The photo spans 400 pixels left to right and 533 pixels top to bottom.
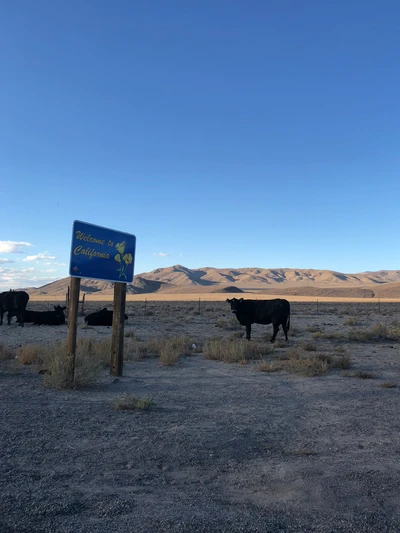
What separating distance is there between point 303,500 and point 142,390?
5.35 m

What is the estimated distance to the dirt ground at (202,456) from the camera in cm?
381

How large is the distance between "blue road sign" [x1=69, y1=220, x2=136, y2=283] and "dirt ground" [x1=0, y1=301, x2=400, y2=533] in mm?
2404

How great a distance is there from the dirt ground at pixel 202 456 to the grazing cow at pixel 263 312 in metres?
7.75

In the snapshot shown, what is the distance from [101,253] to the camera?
1051 centimetres

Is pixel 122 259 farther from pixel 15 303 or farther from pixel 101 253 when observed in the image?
pixel 15 303

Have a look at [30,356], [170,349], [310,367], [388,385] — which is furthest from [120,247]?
[388,385]

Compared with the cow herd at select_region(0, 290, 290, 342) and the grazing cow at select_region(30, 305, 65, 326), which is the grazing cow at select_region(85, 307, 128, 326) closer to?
the cow herd at select_region(0, 290, 290, 342)

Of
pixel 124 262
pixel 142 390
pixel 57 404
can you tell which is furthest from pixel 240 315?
pixel 57 404

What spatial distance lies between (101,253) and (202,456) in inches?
242

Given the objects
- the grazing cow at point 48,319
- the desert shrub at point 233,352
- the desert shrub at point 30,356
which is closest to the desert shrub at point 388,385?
the desert shrub at point 233,352

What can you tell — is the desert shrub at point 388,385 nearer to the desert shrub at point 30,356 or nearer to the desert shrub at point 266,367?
the desert shrub at point 266,367

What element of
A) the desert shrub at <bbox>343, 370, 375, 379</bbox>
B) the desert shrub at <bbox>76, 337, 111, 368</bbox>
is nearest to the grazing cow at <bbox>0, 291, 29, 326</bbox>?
the desert shrub at <bbox>76, 337, 111, 368</bbox>

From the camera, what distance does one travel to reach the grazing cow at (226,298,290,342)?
59.1 feet

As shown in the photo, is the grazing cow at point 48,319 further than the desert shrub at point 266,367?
Yes
